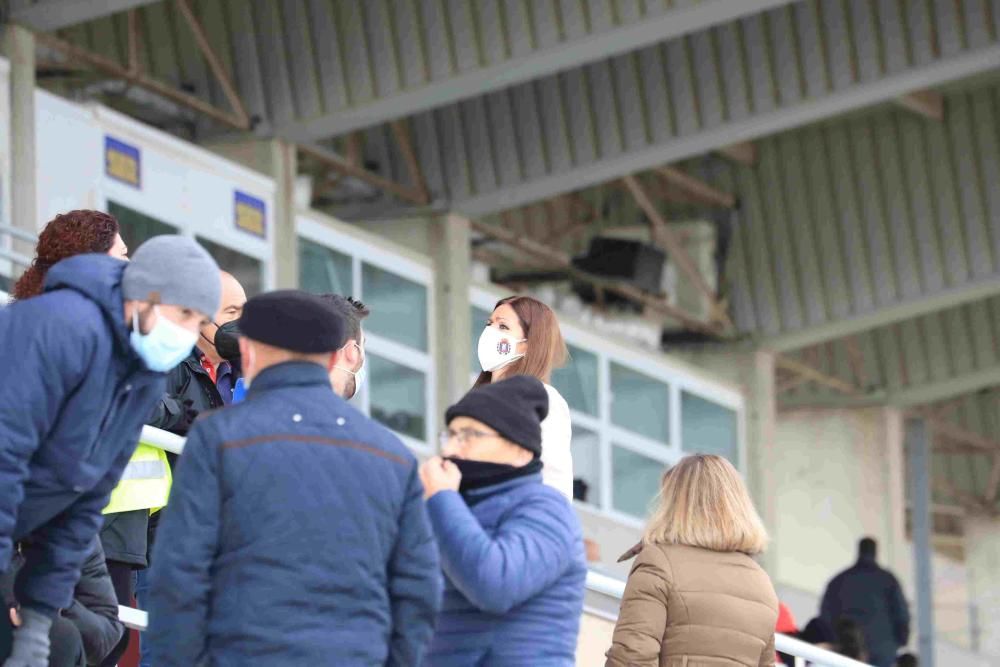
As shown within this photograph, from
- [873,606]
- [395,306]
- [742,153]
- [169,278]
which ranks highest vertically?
[742,153]

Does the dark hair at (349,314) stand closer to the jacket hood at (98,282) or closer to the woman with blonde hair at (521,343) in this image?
the woman with blonde hair at (521,343)

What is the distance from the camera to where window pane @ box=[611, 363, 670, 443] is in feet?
73.0

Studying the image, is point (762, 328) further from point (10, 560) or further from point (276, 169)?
point (10, 560)

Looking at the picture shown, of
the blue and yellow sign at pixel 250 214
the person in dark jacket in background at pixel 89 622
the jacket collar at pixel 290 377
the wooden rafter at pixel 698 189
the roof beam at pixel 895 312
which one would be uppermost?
the wooden rafter at pixel 698 189

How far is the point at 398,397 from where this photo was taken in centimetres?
1855

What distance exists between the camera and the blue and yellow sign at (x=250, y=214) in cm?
1633

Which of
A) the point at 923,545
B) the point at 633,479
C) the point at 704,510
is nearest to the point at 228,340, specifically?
the point at 704,510

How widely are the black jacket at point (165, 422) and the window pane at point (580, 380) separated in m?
14.5

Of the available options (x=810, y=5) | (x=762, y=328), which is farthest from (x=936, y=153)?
(x=810, y=5)

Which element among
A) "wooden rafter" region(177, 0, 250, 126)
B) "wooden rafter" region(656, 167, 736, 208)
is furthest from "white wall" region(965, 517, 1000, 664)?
"wooden rafter" region(177, 0, 250, 126)

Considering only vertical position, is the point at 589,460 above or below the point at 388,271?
below

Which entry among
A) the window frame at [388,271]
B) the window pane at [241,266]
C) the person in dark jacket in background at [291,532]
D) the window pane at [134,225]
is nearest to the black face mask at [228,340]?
the person in dark jacket in background at [291,532]

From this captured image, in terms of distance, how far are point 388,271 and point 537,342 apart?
495 inches

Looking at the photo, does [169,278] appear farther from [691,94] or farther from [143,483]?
[691,94]
